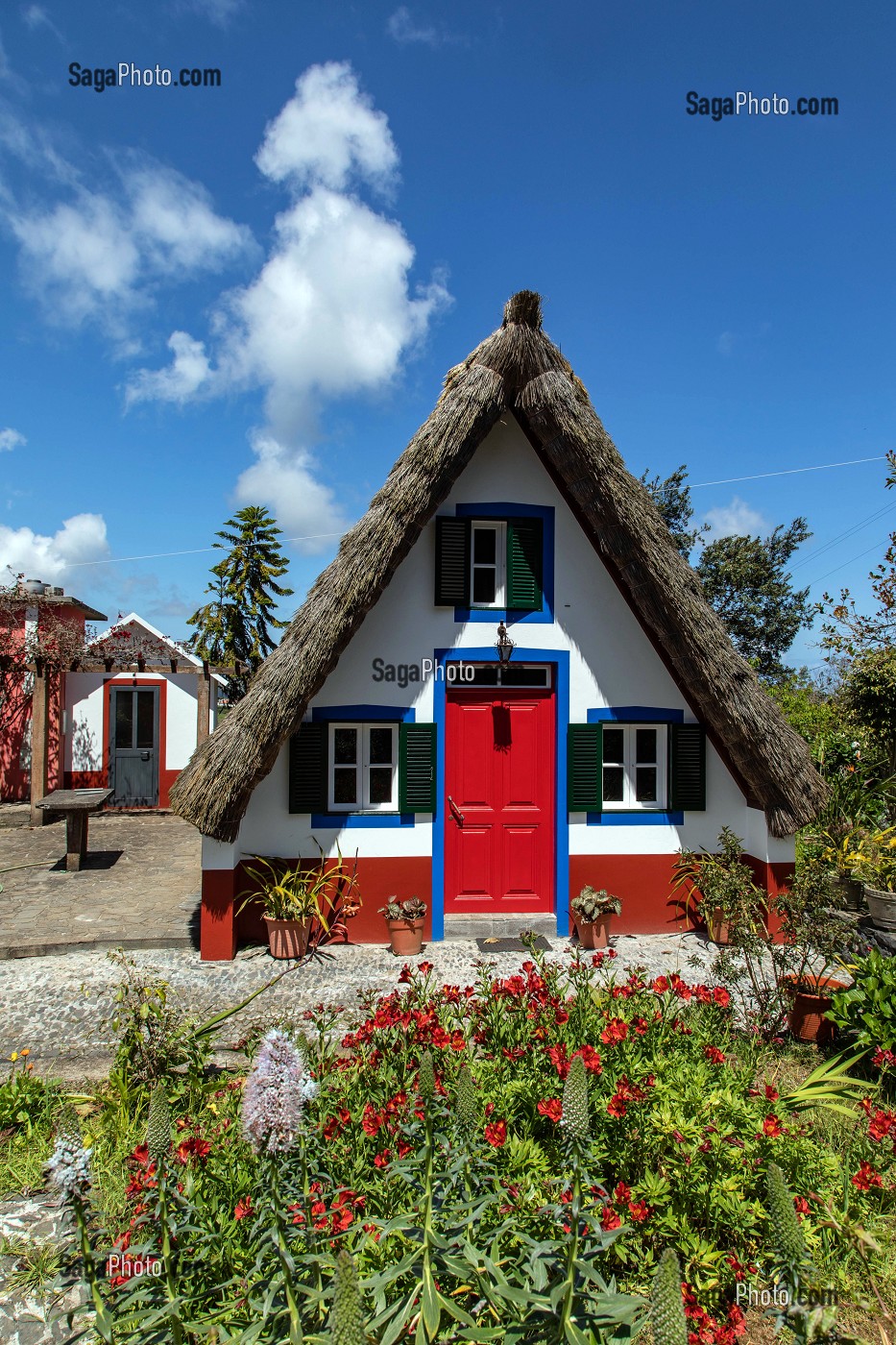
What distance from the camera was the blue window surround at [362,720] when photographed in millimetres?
6484

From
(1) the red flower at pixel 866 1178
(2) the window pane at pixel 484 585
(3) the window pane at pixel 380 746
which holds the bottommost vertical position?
(1) the red flower at pixel 866 1178

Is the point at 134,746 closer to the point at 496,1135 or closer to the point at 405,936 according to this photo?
the point at 405,936

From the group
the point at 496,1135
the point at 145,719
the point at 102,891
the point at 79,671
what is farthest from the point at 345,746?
the point at 79,671

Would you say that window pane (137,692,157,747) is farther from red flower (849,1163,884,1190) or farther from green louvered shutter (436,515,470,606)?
red flower (849,1163,884,1190)

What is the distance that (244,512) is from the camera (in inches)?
531

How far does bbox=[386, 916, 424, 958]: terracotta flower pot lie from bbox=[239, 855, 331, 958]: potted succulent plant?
616 millimetres

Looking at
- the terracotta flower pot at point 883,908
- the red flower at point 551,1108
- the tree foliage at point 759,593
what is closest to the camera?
the red flower at point 551,1108

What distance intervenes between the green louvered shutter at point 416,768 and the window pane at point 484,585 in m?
1.34

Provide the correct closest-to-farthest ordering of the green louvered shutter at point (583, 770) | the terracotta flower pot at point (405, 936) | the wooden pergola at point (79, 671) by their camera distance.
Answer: the terracotta flower pot at point (405, 936) → the green louvered shutter at point (583, 770) → the wooden pergola at point (79, 671)

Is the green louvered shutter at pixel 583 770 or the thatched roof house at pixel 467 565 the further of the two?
the green louvered shutter at pixel 583 770

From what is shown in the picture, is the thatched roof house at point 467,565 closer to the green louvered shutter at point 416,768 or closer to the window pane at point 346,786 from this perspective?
the green louvered shutter at point 416,768

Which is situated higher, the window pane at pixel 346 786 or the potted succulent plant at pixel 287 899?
the window pane at pixel 346 786

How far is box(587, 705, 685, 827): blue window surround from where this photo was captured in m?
6.82

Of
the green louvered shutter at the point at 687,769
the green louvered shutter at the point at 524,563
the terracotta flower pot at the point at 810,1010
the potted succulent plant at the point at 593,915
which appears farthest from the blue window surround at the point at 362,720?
the terracotta flower pot at the point at 810,1010
